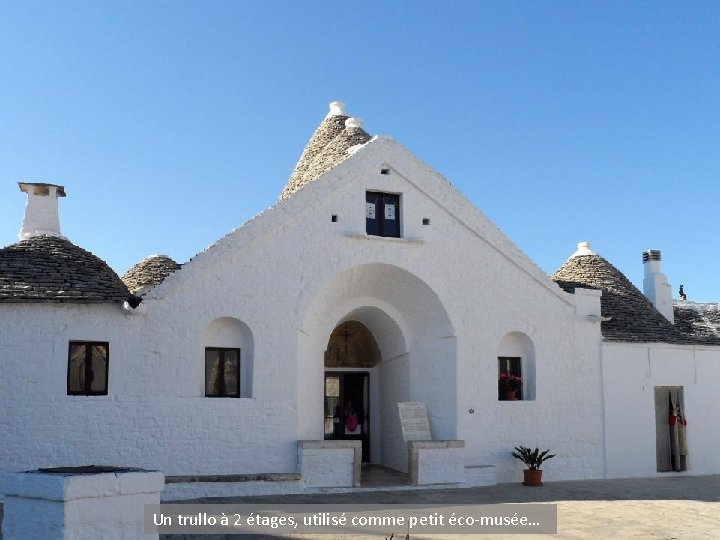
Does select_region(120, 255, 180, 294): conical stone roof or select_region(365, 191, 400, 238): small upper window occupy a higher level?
select_region(365, 191, 400, 238): small upper window

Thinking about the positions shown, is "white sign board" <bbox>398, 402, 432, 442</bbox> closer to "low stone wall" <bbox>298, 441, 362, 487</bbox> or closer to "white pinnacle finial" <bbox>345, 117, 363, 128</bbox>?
"low stone wall" <bbox>298, 441, 362, 487</bbox>

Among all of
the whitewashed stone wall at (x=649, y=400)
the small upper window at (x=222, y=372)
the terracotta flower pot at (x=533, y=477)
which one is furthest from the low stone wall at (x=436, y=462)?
the whitewashed stone wall at (x=649, y=400)

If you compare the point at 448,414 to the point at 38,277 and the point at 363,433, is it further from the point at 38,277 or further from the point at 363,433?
the point at 38,277

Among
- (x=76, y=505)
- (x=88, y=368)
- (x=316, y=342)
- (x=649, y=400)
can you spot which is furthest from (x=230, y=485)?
(x=649, y=400)

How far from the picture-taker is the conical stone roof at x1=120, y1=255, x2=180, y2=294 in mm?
16984

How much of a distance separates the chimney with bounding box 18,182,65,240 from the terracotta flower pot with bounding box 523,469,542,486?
35.4ft

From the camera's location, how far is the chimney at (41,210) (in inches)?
605

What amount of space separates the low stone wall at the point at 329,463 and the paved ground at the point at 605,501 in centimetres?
35

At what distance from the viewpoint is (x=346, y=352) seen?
18.9 metres

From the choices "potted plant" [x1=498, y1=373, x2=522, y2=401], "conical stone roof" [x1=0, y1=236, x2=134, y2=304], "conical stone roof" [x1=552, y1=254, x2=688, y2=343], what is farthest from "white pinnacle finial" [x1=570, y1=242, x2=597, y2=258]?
"conical stone roof" [x1=0, y1=236, x2=134, y2=304]

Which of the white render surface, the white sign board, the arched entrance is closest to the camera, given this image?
the white render surface

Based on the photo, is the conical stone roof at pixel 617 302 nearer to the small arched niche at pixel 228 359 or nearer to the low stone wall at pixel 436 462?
the low stone wall at pixel 436 462

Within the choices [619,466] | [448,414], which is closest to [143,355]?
[448,414]

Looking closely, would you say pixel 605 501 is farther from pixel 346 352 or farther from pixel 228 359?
pixel 228 359
